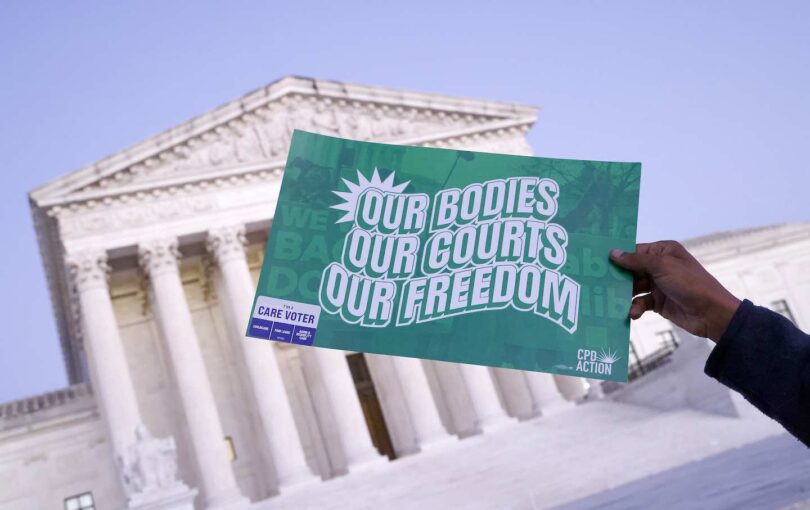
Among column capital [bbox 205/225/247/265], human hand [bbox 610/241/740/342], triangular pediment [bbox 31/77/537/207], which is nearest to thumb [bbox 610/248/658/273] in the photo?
human hand [bbox 610/241/740/342]

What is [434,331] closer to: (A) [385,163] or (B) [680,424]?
(A) [385,163]

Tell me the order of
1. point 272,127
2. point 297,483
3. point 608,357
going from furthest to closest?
point 272,127
point 297,483
point 608,357

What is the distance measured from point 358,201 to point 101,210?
1369 inches

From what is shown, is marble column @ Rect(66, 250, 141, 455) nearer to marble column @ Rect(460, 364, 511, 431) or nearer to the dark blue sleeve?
marble column @ Rect(460, 364, 511, 431)

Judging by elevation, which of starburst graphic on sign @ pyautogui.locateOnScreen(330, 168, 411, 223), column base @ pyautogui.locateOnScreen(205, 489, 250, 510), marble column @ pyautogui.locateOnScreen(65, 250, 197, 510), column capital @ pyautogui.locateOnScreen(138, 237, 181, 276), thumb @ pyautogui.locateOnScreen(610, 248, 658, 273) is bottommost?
thumb @ pyautogui.locateOnScreen(610, 248, 658, 273)

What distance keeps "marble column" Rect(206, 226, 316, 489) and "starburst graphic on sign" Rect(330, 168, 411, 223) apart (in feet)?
102

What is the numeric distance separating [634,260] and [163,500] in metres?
27.5

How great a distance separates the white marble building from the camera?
34875mm

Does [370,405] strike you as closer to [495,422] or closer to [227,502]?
[495,422]

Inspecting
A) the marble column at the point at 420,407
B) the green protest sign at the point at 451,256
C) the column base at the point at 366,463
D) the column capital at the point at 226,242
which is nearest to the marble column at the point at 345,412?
the column base at the point at 366,463

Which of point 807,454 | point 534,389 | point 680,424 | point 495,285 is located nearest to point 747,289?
point 534,389

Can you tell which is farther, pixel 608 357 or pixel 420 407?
pixel 420 407

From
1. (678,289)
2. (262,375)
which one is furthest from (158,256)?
(678,289)

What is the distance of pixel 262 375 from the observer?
35188 mm
